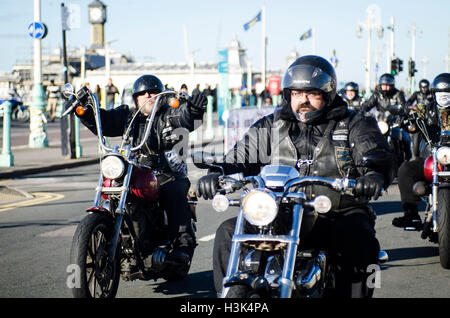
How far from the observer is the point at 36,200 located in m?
11.0

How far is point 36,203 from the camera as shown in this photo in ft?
35.0

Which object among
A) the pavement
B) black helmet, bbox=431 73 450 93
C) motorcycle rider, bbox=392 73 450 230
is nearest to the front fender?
motorcycle rider, bbox=392 73 450 230

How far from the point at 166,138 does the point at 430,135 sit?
3.01m

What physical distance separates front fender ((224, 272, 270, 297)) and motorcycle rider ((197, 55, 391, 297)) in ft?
1.77

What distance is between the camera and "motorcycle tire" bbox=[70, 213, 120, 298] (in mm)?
4461

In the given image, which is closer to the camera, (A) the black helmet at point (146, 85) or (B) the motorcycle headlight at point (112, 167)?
(B) the motorcycle headlight at point (112, 167)

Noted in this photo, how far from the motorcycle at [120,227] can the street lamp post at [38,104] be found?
13809mm

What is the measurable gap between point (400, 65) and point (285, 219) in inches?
1351

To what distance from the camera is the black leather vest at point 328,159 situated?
418cm

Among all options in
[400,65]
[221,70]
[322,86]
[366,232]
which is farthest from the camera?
[400,65]

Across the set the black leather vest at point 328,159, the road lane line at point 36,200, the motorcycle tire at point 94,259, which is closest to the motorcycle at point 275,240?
A: the black leather vest at point 328,159

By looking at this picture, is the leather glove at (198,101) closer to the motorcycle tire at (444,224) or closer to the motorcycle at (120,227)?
the motorcycle at (120,227)

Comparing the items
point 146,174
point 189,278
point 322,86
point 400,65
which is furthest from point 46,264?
point 400,65
